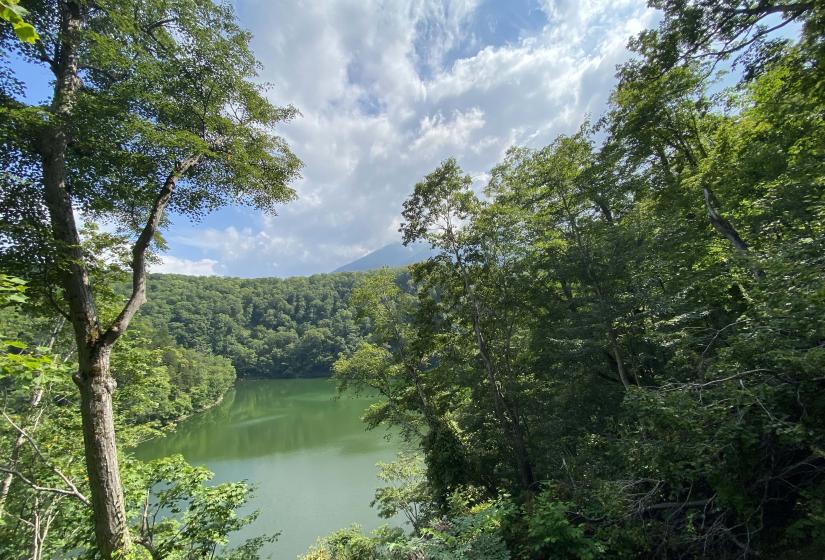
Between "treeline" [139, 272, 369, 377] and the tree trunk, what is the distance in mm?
54372

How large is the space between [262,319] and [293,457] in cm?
7429

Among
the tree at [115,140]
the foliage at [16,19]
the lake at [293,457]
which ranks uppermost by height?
the tree at [115,140]

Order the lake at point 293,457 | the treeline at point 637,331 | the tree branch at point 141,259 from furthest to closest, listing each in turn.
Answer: the lake at point 293,457 → the tree branch at point 141,259 → the treeline at point 637,331

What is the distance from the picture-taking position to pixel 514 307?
362 inches

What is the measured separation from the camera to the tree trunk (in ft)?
11.7

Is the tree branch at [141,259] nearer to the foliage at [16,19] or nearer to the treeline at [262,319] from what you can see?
the foliage at [16,19]

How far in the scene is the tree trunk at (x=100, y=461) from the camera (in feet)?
11.7

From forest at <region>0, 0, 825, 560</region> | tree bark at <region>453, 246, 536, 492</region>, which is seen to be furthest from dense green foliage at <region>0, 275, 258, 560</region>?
→ tree bark at <region>453, 246, 536, 492</region>

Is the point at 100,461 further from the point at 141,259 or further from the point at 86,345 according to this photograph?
the point at 141,259

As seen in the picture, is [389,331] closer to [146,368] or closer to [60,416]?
[146,368]

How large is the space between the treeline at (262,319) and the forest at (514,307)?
1969 inches

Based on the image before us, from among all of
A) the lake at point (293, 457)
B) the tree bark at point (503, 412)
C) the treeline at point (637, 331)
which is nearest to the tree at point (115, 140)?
the lake at point (293, 457)

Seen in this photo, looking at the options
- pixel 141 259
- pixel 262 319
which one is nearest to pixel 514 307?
pixel 141 259

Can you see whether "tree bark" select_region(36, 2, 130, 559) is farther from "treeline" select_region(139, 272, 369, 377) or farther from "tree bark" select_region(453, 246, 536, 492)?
"treeline" select_region(139, 272, 369, 377)
